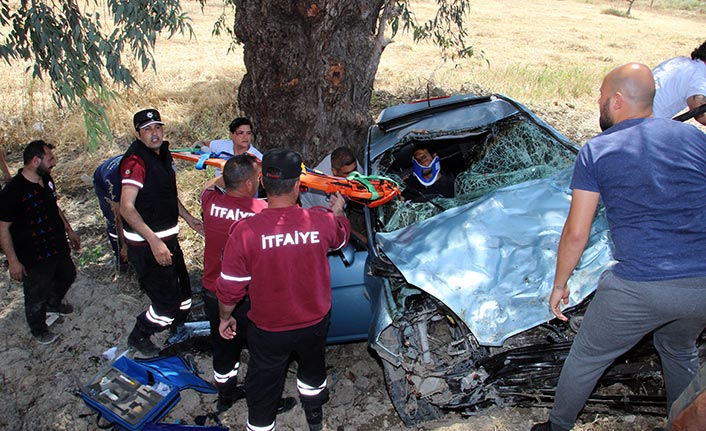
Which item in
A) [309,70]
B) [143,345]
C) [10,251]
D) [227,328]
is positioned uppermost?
[309,70]

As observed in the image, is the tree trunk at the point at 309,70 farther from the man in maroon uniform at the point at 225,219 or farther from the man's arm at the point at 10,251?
the man's arm at the point at 10,251

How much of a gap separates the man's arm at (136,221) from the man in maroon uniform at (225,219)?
0.47m

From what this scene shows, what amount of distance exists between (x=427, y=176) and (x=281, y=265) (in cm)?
221

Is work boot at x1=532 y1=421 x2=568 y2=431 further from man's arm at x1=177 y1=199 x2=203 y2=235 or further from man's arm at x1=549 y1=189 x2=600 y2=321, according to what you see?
man's arm at x1=177 y1=199 x2=203 y2=235

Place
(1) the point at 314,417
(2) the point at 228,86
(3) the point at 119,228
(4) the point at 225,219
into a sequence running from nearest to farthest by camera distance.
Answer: (4) the point at 225,219 < (1) the point at 314,417 < (3) the point at 119,228 < (2) the point at 228,86

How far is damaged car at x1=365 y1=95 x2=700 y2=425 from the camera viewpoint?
9.54 feet

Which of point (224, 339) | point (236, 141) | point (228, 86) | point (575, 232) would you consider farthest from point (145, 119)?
point (228, 86)

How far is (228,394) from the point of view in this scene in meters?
3.61

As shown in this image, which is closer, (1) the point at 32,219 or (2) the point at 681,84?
(1) the point at 32,219

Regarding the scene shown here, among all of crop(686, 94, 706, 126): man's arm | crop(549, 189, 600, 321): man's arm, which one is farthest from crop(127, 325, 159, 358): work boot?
crop(686, 94, 706, 126): man's arm

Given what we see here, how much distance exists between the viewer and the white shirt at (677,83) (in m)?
4.20

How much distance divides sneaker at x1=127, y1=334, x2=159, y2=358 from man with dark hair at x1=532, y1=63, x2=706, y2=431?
2955 mm

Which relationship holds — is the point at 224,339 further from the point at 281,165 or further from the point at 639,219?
the point at 639,219

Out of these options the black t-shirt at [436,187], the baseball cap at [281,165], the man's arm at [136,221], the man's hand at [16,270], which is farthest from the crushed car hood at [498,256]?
the man's hand at [16,270]
